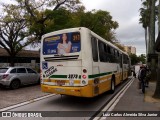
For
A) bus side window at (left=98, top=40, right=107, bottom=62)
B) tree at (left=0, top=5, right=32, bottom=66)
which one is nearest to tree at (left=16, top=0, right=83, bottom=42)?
tree at (left=0, top=5, right=32, bottom=66)

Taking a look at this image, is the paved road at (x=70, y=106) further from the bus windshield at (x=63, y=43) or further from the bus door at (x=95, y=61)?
the bus windshield at (x=63, y=43)

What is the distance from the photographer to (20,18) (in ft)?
86.8

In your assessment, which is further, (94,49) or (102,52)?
(102,52)

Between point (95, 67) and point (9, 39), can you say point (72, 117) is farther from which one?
point (9, 39)

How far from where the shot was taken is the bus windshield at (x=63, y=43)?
29.0 ft

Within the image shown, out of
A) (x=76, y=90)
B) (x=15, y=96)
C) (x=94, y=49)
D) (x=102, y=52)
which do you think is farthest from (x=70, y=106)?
(x=15, y=96)

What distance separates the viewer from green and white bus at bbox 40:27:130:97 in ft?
28.0

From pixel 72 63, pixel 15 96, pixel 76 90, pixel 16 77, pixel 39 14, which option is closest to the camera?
pixel 76 90

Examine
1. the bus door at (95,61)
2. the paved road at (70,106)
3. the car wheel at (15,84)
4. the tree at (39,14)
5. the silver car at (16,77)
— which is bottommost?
the paved road at (70,106)

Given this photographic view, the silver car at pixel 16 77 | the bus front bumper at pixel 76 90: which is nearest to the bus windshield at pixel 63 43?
the bus front bumper at pixel 76 90

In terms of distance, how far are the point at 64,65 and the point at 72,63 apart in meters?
0.42

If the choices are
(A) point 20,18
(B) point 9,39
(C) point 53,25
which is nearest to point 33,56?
(B) point 9,39

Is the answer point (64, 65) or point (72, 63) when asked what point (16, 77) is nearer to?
point (64, 65)

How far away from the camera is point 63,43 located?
9.12 meters
